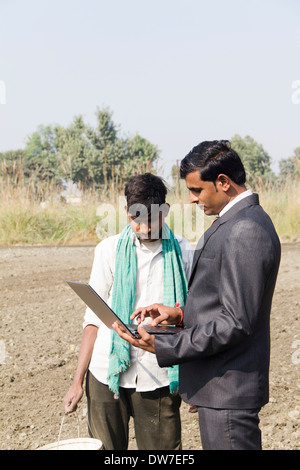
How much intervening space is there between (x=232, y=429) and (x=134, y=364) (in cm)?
86

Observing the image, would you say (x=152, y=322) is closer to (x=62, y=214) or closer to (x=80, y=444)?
(x=80, y=444)

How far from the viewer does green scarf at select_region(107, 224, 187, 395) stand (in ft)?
9.86

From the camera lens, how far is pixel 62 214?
15.6 metres

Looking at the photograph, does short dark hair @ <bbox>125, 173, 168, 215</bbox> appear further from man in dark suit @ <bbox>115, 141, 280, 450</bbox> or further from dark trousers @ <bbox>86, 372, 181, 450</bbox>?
dark trousers @ <bbox>86, 372, 181, 450</bbox>

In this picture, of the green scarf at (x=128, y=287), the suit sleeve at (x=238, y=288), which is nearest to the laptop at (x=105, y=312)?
the suit sleeve at (x=238, y=288)

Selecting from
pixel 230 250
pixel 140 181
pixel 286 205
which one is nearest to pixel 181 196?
pixel 286 205

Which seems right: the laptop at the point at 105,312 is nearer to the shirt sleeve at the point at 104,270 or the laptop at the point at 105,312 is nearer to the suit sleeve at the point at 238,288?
the suit sleeve at the point at 238,288

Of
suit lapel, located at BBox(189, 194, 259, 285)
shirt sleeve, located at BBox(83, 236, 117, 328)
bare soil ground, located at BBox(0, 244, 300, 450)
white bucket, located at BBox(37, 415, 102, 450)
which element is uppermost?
suit lapel, located at BBox(189, 194, 259, 285)

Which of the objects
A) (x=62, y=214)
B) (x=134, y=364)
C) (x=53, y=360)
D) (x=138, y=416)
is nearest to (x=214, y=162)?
(x=134, y=364)

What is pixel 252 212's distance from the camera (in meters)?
2.31

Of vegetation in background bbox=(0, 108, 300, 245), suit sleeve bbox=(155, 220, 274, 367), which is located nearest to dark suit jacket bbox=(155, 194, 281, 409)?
suit sleeve bbox=(155, 220, 274, 367)

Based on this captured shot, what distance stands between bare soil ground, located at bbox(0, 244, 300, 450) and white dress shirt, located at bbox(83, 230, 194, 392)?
1452mm

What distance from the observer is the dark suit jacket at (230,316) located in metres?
2.20

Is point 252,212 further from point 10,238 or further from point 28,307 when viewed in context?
point 10,238
